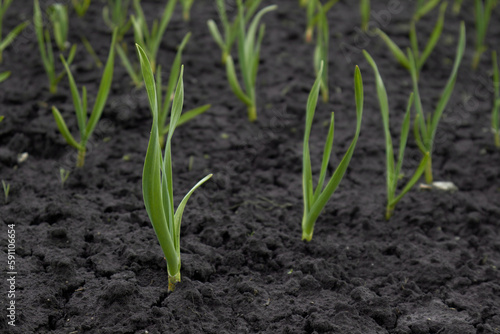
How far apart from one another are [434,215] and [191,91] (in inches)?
43.0

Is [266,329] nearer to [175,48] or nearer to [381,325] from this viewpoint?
[381,325]

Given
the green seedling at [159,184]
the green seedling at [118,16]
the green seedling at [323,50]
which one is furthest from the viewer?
the green seedling at [118,16]

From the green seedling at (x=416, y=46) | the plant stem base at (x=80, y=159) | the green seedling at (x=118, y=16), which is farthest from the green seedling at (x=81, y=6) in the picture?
the green seedling at (x=416, y=46)

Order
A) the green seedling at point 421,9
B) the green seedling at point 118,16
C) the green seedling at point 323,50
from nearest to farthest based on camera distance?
the green seedling at point 323,50 < the green seedling at point 118,16 < the green seedling at point 421,9

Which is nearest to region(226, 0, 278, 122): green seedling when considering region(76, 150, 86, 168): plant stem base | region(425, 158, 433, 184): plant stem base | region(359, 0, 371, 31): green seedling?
region(76, 150, 86, 168): plant stem base

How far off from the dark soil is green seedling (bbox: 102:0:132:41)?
8 centimetres

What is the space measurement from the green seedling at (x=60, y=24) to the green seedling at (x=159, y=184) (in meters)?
1.23

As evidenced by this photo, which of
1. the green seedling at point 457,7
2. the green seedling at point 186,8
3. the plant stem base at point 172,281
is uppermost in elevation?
the green seedling at point 186,8

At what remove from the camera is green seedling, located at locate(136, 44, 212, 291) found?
1148mm

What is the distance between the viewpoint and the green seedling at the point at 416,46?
2.19m

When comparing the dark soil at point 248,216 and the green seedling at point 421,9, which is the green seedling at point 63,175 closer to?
the dark soil at point 248,216

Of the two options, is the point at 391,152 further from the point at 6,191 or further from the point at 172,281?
the point at 6,191

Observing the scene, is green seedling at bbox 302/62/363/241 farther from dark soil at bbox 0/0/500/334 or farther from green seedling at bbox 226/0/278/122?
green seedling at bbox 226/0/278/122

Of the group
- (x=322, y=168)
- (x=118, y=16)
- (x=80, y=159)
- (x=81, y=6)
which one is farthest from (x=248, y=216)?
(x=81, y=6)
